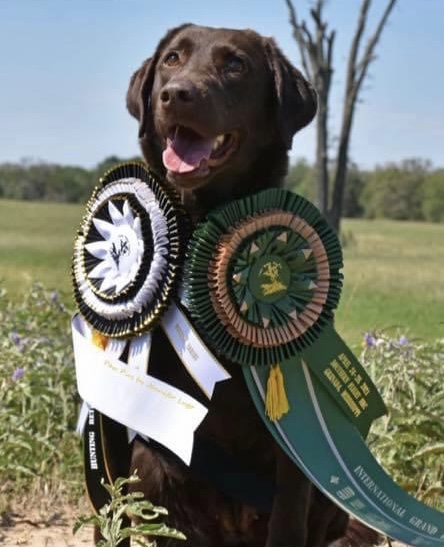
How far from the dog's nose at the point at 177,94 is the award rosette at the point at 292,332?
348 millimetres

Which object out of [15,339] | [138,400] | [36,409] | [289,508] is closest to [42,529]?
[36,409]

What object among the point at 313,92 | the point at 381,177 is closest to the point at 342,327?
the point at 313,92

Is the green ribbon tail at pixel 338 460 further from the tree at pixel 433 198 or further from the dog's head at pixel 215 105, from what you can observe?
the tree at pixel 433 198

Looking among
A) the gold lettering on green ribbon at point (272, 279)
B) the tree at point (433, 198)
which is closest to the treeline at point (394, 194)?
the tree at point (433, 198)

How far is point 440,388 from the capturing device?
4.12 metres

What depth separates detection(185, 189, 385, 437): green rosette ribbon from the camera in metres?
2.89

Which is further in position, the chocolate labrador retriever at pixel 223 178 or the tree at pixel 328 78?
the tree at pixel 328 78

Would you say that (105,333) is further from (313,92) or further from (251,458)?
(313,92)

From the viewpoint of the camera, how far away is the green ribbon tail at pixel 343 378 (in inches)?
120

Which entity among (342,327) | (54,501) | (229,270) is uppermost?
(229,270)

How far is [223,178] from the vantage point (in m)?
3.00

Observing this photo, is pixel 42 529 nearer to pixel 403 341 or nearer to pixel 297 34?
pixel 403 341

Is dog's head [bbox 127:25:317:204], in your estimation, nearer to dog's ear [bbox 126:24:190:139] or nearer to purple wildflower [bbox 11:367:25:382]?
dog's ear [bbox 126:24:190:139]

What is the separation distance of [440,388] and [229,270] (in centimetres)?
160
